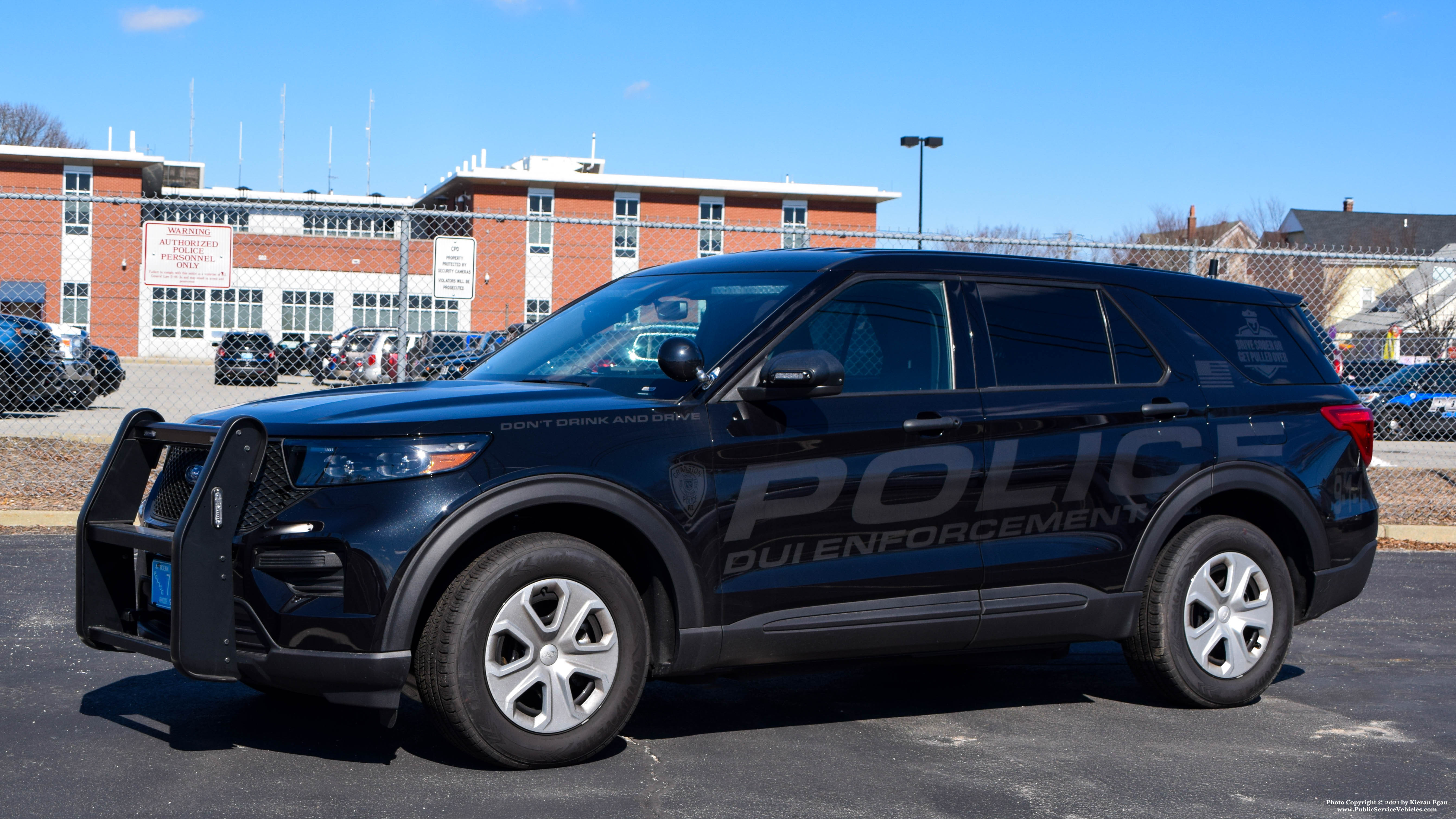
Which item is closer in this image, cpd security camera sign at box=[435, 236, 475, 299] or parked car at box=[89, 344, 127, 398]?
cpd security camera sign at box=[435, 236, 475, 299]

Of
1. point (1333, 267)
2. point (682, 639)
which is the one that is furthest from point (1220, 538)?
point (1333, 267)

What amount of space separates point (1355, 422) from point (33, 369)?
15.9 m

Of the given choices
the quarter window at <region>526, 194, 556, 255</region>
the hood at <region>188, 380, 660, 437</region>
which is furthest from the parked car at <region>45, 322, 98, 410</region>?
the quarter window at <region>526, 194, 556, 255</region>

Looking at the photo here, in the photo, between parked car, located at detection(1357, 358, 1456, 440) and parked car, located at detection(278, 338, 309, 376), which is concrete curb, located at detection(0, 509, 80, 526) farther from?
parked car, located at detection(1357, 358, 1456, 440)

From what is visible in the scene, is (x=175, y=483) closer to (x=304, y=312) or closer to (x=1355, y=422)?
(x=1355, y=422)

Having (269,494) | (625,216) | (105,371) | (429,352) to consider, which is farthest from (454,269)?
(625,216)

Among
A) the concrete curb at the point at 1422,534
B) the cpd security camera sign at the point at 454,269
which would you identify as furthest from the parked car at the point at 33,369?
the concrete curb at the point at 1422,534

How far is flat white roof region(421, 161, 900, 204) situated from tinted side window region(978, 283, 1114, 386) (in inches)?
1963

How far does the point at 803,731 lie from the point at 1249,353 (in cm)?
259

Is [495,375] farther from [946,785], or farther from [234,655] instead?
[946,785]

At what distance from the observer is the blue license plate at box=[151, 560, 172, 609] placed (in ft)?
14.1

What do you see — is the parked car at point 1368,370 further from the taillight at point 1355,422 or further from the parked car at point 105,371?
the parked car at point 105,371

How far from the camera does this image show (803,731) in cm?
509

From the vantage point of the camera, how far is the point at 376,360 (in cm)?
1686
